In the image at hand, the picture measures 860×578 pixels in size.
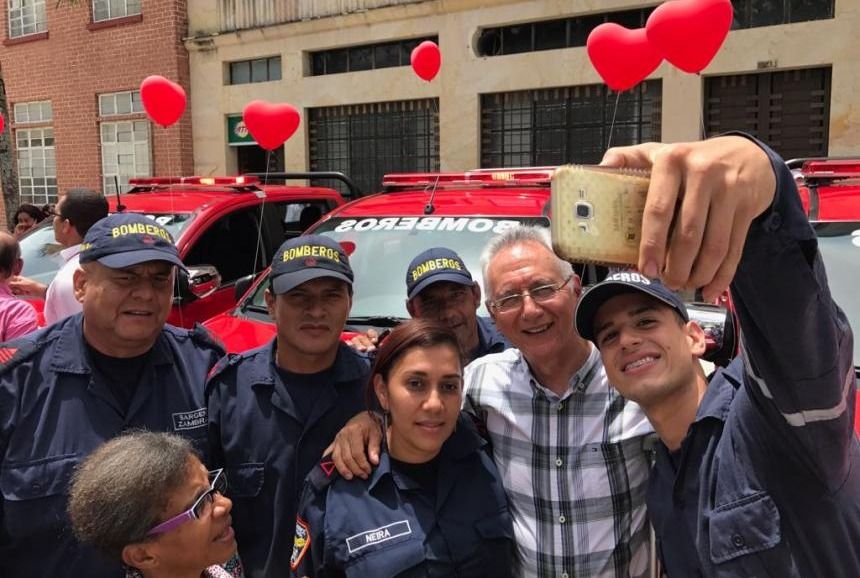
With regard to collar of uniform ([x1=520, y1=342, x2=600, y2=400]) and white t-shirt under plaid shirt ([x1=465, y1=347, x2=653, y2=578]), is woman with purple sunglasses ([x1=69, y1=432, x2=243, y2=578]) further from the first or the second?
collar of uniform ([x1=520, y1=342, x2=600, y2=400])

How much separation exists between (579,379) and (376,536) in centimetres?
70

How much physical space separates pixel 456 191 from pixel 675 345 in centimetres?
266

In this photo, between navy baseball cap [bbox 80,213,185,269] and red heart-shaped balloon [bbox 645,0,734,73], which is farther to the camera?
red heart-shaped balloon [bbox 645,0,734,73]

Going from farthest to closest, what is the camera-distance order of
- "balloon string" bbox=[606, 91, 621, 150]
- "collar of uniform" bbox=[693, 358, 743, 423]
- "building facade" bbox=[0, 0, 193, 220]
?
1. "building facade" bbox=[0, 0, 193, 220]
2. "balloon string" bbox=[606, 91, 621, 150]
3. "collar of uniform" bbox=[693, 358, 743, 423]

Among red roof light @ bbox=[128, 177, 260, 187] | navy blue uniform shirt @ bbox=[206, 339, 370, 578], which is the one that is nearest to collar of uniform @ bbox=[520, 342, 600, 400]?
navy blue uniform shirt @ bbox=[206, 339, 370, 578]

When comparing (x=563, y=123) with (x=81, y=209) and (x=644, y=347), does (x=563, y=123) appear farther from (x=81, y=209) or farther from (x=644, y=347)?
(x=644, y=347)

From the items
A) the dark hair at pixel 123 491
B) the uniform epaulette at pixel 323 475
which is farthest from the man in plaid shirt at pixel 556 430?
the dark hair at pixel 123 491

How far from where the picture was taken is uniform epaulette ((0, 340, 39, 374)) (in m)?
2.07

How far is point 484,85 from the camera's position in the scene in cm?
1045

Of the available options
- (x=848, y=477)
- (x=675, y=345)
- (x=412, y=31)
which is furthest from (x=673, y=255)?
(x=412, y=31)

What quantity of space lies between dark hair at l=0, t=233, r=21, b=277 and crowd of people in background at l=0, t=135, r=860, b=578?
1.46 meters

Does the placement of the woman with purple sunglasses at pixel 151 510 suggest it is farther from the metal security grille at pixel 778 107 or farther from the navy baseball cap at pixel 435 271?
the metal security grille at pixel 778 107

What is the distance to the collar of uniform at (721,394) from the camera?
4.58 ft

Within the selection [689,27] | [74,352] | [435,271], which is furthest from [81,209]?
[689,27]
